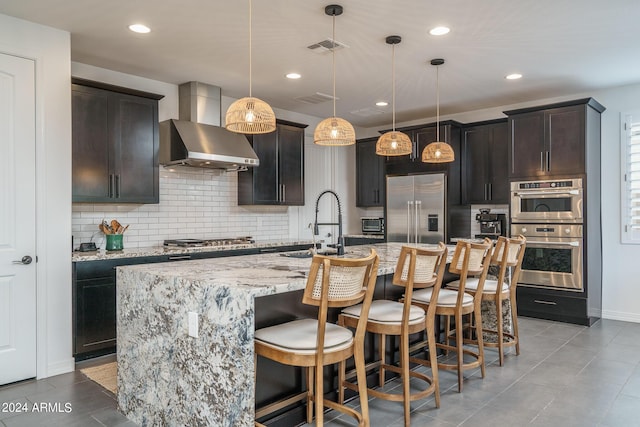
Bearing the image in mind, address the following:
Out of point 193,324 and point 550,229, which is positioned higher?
point 550,229

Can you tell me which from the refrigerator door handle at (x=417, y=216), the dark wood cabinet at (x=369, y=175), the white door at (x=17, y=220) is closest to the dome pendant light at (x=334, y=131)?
the white door at (x=17, y=220)

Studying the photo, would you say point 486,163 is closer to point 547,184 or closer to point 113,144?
point 547,184

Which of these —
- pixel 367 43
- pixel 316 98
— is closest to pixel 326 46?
pixel 367 43

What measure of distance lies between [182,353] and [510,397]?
7.27ft

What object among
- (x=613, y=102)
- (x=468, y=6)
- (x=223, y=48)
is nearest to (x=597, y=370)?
(x=468, y=6)

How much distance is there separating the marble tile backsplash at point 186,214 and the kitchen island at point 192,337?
2.02 metres

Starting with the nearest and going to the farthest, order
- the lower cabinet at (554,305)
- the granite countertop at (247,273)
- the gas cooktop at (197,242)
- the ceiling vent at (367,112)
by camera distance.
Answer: the granite countertop at (247,273) < the gas cooktop at (197,242) < the lower cabinet at (554,305) < the ceiling vent at (367,112)

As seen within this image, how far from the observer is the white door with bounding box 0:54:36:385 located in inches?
131

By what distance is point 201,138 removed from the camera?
189 inches

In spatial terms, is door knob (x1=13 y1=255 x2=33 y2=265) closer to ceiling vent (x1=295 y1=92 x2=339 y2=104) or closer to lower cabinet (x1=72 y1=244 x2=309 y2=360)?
lower cabinet (x1=72 y1=244 x2=309 y2=360)

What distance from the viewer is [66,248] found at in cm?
365

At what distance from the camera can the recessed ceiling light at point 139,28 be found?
357 cm

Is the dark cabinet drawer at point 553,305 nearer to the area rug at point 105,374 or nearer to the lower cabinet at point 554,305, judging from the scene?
the lower cabinet at point 554,305

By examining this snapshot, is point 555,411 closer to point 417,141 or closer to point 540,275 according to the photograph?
point 540,275
